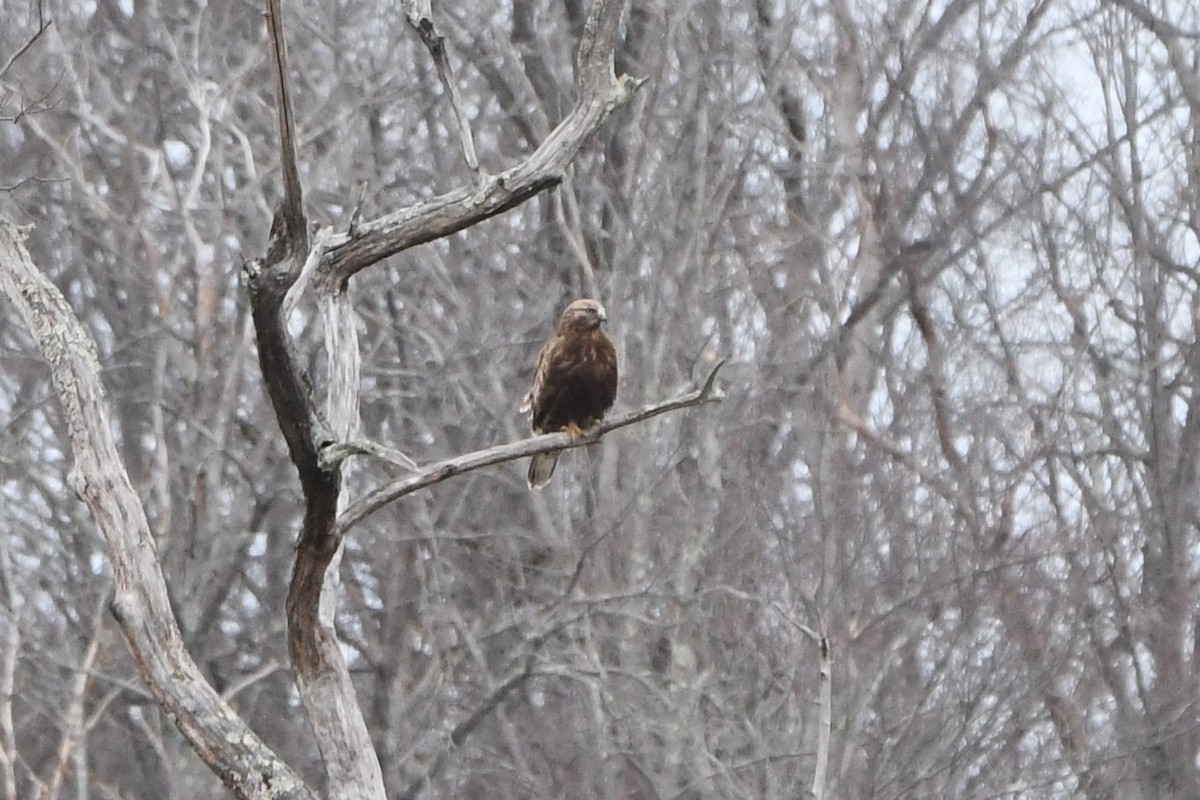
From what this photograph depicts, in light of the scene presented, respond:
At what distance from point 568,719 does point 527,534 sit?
1190 mm

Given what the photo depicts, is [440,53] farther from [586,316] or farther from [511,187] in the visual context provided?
[586,316]

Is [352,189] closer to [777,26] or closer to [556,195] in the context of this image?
[556,195]

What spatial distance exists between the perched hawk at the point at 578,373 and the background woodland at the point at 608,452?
178 centimetres

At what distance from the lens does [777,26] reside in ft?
53.7

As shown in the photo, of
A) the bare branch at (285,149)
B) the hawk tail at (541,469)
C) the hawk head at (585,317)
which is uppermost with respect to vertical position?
the hawk tail at (541,469)

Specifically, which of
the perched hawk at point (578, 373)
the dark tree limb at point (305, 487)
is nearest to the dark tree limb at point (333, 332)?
the dark tree limb at point (305, 487)

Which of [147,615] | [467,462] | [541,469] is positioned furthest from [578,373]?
[147,615]

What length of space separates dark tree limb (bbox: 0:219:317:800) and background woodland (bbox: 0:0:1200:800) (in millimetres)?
3765

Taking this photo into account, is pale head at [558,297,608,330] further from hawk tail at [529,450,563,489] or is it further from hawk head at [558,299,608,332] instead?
hawk tail at [529,450,563,489]

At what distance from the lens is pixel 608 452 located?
1315cm

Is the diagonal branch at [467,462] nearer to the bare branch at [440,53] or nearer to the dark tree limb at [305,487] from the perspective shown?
the dark tree limb at [305,487]

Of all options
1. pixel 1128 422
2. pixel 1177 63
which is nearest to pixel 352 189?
pixel 1128 422

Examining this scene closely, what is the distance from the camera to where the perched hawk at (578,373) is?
355 inches

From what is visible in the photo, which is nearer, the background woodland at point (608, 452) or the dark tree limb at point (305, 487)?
the dark tree limb at point (305, 487)
